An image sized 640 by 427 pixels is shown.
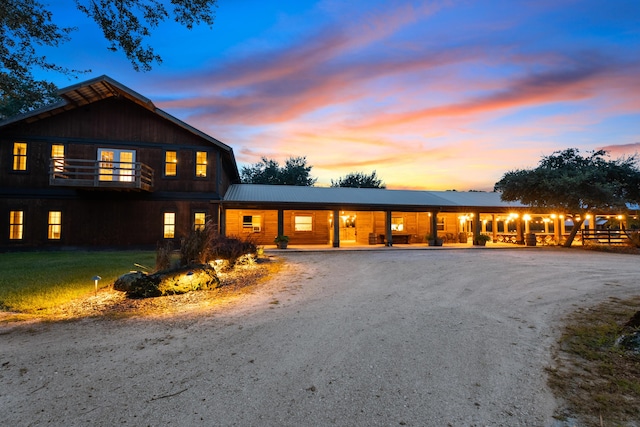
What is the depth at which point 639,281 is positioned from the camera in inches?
361

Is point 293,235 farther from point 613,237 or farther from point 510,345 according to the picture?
point 613,237

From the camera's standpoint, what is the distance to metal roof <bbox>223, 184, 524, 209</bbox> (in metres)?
19.5

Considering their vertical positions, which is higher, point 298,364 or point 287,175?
point 287,175

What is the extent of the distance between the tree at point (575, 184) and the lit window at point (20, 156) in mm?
28556

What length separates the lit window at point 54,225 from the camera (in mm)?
15883

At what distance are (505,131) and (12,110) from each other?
39120mm

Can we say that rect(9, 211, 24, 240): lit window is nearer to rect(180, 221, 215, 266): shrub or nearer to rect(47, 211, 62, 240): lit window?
rect(47, 211, 62, 240): lit window

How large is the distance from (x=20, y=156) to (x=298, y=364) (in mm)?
19924

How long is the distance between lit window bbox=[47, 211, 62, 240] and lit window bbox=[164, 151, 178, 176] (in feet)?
18.6

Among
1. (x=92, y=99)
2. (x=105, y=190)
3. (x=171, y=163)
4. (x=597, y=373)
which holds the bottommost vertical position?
(x=597, y=373)

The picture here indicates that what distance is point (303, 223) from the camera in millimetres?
22797

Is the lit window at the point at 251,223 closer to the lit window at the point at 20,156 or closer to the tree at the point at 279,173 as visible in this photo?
the lit window at the point at 20,156

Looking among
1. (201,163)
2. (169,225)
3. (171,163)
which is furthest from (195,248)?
(171,163)

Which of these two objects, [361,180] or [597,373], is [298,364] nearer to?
[597,373]
